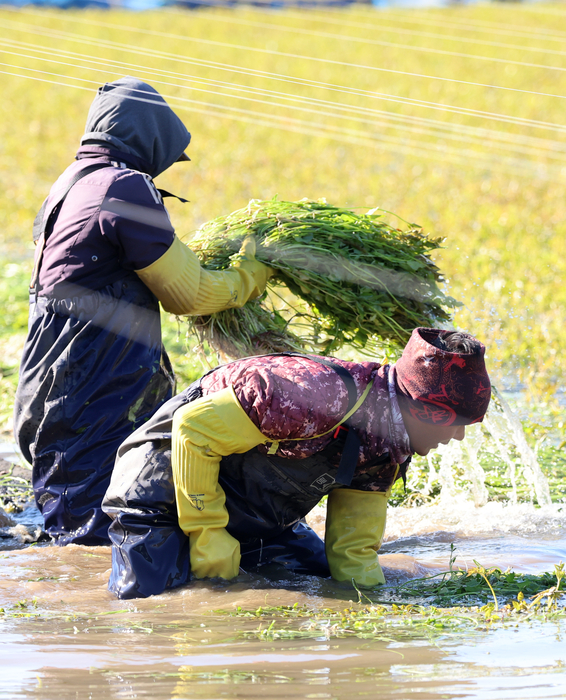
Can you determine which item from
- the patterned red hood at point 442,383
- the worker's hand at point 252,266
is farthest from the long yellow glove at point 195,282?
the patterned red hood at point 442,383

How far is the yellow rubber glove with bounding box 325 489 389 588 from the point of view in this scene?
2.81 meters

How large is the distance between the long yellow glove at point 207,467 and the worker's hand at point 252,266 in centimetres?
99

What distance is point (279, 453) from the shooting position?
8.66ft

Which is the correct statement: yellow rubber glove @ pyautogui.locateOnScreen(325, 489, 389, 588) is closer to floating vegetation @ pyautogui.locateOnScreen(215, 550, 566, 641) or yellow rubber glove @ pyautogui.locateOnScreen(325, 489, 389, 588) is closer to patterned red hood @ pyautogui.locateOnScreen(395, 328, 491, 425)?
floating vegetation @ pyautogui.locateOnScreen(215, 550, 566, 641)

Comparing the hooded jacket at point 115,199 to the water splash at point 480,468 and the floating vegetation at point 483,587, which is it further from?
the water splash at point 480,468

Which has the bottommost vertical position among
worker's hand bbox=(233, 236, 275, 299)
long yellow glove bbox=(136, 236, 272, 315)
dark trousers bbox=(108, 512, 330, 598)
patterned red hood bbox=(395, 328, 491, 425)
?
dark trousers bbox=(108, 512, 330, 598)

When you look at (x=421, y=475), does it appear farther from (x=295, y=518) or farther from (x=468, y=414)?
(x=468, y=414)

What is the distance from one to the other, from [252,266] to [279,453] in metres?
1.03

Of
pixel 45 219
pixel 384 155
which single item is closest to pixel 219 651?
pixel 45 219

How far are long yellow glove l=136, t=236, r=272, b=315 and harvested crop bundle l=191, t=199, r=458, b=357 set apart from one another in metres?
0.07

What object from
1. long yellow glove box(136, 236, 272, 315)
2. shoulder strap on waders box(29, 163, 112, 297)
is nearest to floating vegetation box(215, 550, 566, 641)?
long yellow glove box(136, 236, 272, 315)

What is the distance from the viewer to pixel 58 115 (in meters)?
20.0

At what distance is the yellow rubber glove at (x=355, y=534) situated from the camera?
2807 millimetres

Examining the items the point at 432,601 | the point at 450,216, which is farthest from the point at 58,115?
the point at 432,601
